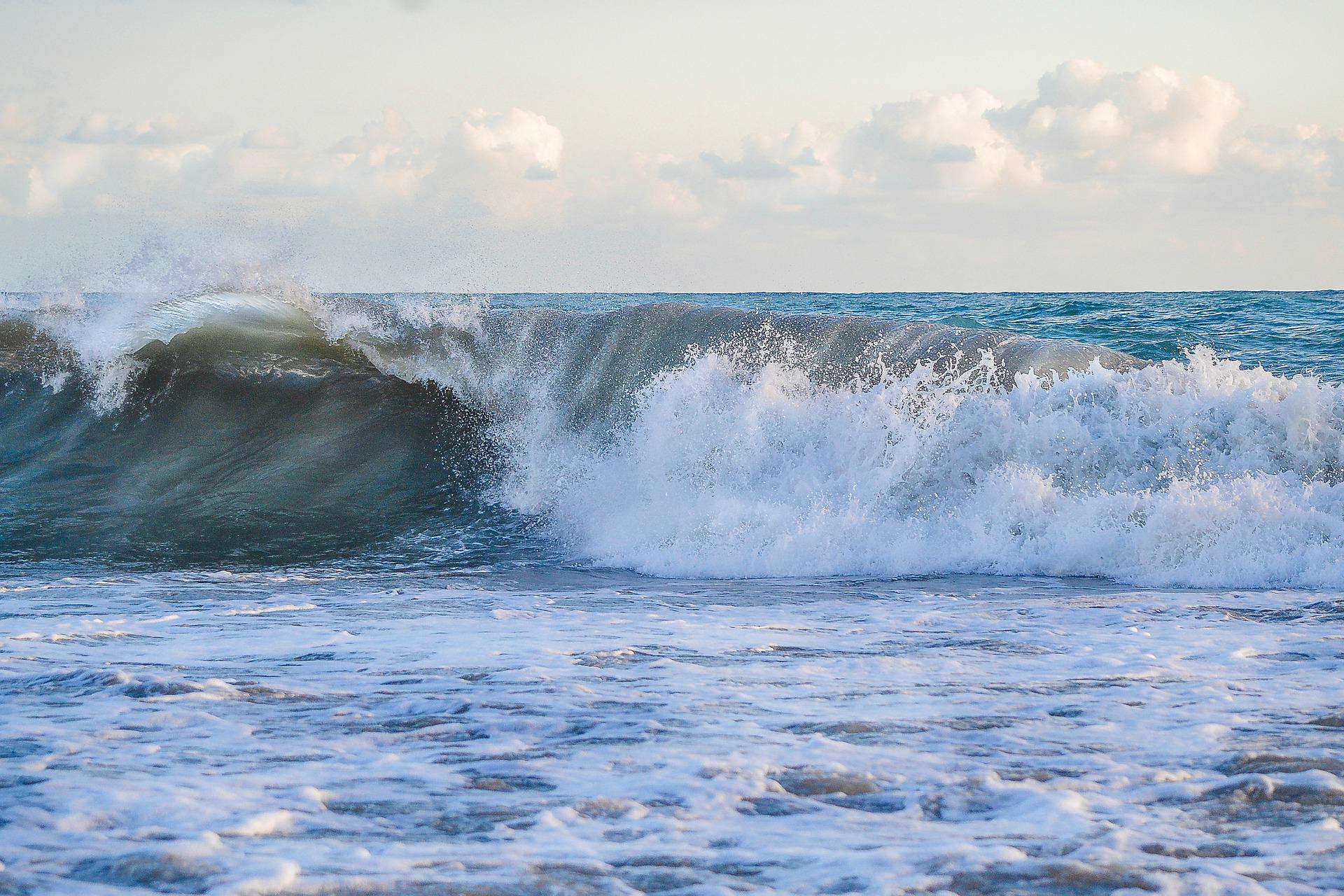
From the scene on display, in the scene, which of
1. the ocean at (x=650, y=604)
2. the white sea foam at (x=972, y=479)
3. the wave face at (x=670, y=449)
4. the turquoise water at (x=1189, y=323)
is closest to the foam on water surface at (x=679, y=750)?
the ocean at (x=650, y=604)

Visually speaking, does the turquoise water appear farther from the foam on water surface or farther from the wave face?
the foam on water surface

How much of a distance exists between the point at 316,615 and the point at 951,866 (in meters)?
3.58

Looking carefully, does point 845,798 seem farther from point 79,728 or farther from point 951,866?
point 79,728

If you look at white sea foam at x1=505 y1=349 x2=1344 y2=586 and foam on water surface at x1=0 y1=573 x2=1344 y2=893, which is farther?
white sea foam at x1=505 y1=349 x2=1344 y2=586

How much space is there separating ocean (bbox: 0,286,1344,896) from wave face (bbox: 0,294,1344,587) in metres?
0.03

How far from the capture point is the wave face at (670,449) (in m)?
6.31

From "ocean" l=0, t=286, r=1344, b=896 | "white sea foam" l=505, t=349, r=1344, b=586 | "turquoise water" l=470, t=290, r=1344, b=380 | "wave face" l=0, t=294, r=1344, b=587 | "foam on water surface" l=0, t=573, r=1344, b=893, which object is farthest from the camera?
"turquoise water" l=470, t=290, r=1344, b=380

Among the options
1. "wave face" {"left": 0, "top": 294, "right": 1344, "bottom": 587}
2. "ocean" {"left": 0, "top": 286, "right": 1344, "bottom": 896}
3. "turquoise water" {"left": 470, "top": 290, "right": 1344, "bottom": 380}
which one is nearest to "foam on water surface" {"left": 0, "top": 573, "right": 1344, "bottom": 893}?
"ocean" {"left": 0, "top": 286, "right": 1344, "bottom": 896}

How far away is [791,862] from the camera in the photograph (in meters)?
2.31

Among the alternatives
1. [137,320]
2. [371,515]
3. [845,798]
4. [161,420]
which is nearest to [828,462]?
[371,515]

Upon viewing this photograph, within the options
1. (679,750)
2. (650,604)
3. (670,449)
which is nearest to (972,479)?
(670,449)

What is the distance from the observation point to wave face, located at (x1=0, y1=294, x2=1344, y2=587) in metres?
6.31

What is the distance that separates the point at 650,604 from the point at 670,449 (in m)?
2.79

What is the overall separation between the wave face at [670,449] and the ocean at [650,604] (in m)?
0.03
